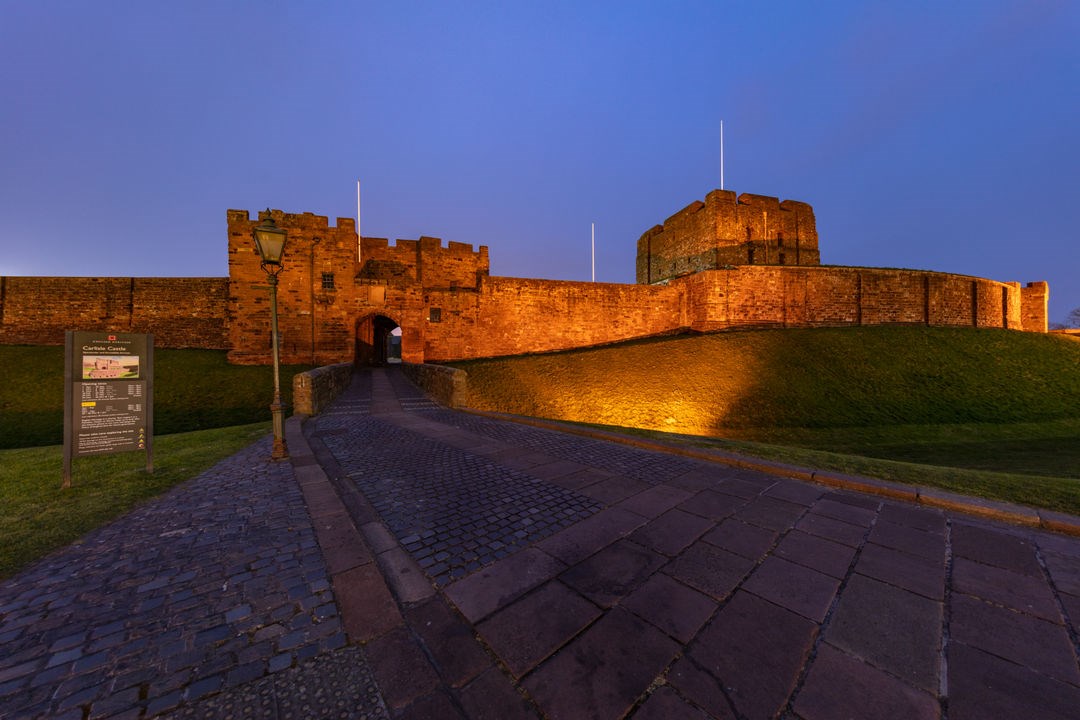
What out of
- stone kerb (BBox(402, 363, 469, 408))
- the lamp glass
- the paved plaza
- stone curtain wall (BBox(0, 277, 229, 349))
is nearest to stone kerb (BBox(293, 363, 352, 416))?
stone kerb (BBox(402, 363, 469, 408))

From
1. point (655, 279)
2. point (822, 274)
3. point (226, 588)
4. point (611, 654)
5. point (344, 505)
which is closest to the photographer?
point (611, 654)

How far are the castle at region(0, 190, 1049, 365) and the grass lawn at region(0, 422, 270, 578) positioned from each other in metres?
13.4

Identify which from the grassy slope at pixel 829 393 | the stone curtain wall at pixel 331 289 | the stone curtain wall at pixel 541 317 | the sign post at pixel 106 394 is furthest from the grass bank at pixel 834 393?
the sign post at pixel 106 394

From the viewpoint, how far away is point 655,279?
33906 millimetres

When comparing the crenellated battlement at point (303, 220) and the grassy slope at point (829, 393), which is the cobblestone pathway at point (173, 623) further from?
the crenellated battlement at point (303, 220)

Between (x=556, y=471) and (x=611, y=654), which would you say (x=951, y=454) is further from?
(x=611, y=654)

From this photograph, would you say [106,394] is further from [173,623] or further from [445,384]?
[445,384]

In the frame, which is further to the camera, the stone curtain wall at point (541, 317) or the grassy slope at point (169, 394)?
the stone curtain wall at point (541, 317)

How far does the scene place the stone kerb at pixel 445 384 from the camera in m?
10.3

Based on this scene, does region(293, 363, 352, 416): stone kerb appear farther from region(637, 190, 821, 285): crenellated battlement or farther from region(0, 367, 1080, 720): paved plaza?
region(637, 190, 821, 285): crenellated battlement

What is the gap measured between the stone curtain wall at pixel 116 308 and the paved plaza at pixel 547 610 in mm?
24450

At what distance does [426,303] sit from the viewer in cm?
2003

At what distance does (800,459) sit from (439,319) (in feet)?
59.5

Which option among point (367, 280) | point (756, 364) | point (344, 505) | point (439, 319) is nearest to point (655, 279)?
point (756, 364)
